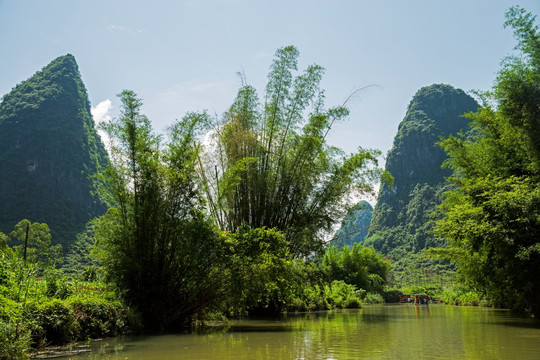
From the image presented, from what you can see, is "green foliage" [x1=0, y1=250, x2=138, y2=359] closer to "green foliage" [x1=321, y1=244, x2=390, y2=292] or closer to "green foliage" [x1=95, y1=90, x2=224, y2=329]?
"green foliage" [x1=95, y1=90, x2=224, y2=329]

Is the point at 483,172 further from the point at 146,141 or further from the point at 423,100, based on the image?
the point at 423,100

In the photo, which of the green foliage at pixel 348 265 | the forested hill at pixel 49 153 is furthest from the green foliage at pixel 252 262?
the forested hill at pixel 49 153

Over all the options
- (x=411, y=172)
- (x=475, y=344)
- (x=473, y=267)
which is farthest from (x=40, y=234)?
(x=411, y=172)

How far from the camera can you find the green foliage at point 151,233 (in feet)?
28.9

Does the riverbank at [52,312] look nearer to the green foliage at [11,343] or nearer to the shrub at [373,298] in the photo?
the green foliage at [11,343]

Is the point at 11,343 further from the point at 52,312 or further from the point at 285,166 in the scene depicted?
the point at 285,166

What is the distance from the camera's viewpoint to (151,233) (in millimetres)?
8898

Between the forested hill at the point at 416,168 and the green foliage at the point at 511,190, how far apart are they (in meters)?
73.8

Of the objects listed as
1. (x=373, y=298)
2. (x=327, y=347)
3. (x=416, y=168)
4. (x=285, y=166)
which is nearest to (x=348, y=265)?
(x=373, y=298)

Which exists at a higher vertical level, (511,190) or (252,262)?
(511,190)

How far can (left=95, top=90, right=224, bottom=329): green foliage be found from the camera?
8.80m

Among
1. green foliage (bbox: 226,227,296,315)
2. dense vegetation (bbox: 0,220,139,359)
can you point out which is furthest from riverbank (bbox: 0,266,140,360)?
green foliage (bbox: 226,227,296,315)

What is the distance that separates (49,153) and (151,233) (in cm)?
8554

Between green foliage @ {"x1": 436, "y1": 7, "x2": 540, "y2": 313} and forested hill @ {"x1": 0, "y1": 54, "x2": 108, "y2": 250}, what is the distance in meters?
59.6
